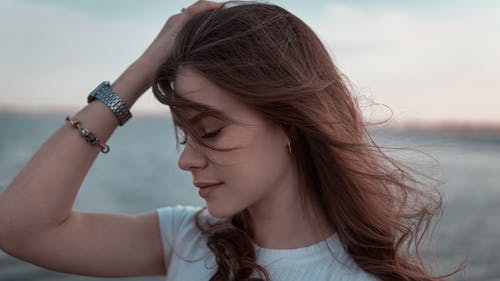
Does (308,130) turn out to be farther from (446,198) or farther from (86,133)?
(446,198)

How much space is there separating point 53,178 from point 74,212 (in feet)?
0.62

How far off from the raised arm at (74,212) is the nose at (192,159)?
32 centimetres

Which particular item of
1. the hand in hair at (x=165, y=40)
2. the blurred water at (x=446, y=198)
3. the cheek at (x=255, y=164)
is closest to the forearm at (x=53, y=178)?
the hand in hair at (x=165, y=40)

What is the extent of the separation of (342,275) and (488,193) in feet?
32.7

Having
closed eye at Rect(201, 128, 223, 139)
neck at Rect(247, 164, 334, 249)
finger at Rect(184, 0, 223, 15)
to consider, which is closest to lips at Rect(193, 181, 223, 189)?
closed eye at Rect(201, 128, 223, 139)

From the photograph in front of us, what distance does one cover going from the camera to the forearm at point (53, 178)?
1.78 m

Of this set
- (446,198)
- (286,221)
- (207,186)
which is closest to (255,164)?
(207,186)

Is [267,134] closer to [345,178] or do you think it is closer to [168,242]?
[345,178]

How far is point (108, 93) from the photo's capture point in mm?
1911

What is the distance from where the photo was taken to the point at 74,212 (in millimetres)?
1927

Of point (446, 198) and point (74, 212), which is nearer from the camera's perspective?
point (74, 212)

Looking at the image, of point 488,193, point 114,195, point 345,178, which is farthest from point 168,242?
point 488,193

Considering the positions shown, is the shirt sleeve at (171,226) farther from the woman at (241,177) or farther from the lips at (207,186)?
the lips at (207,186)

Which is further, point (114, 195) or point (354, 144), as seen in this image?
point (114, 195)
